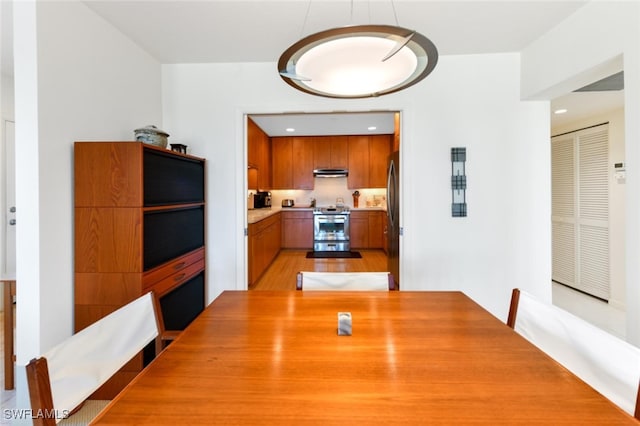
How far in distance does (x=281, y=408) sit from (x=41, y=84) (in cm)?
199

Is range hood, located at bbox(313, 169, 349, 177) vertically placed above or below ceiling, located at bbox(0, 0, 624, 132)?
below

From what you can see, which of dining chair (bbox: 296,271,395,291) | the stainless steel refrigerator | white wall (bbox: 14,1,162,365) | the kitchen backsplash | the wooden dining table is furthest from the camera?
the kitchen backsplash

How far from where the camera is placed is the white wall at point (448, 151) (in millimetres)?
2500

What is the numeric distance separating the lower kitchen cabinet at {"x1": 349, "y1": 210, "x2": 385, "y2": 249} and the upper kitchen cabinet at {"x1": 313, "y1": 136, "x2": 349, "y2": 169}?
3.47ft

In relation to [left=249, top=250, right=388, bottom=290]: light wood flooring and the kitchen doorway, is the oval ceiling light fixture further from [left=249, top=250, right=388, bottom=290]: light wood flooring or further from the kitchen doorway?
the kitchen doorway

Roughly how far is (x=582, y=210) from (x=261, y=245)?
423 cm

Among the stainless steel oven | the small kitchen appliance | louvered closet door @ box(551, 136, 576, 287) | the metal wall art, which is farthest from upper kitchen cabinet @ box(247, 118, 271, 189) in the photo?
louvered closet door @ box(551, 136, 576, 287)

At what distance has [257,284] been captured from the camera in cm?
394

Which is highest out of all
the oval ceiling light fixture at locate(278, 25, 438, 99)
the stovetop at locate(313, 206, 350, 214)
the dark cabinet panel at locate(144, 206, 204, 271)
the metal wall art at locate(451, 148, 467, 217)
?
the oval ceiling light fixture at locate(278, 25, 438, 99)

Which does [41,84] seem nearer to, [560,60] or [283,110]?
[283,110]

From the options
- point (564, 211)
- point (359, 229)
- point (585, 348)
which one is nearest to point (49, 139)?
point (585, 348)

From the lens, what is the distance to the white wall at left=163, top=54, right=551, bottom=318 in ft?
8.20

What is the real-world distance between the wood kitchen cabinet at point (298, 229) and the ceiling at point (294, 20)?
401 centimetres

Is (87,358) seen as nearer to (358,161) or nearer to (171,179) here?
(171,179)
